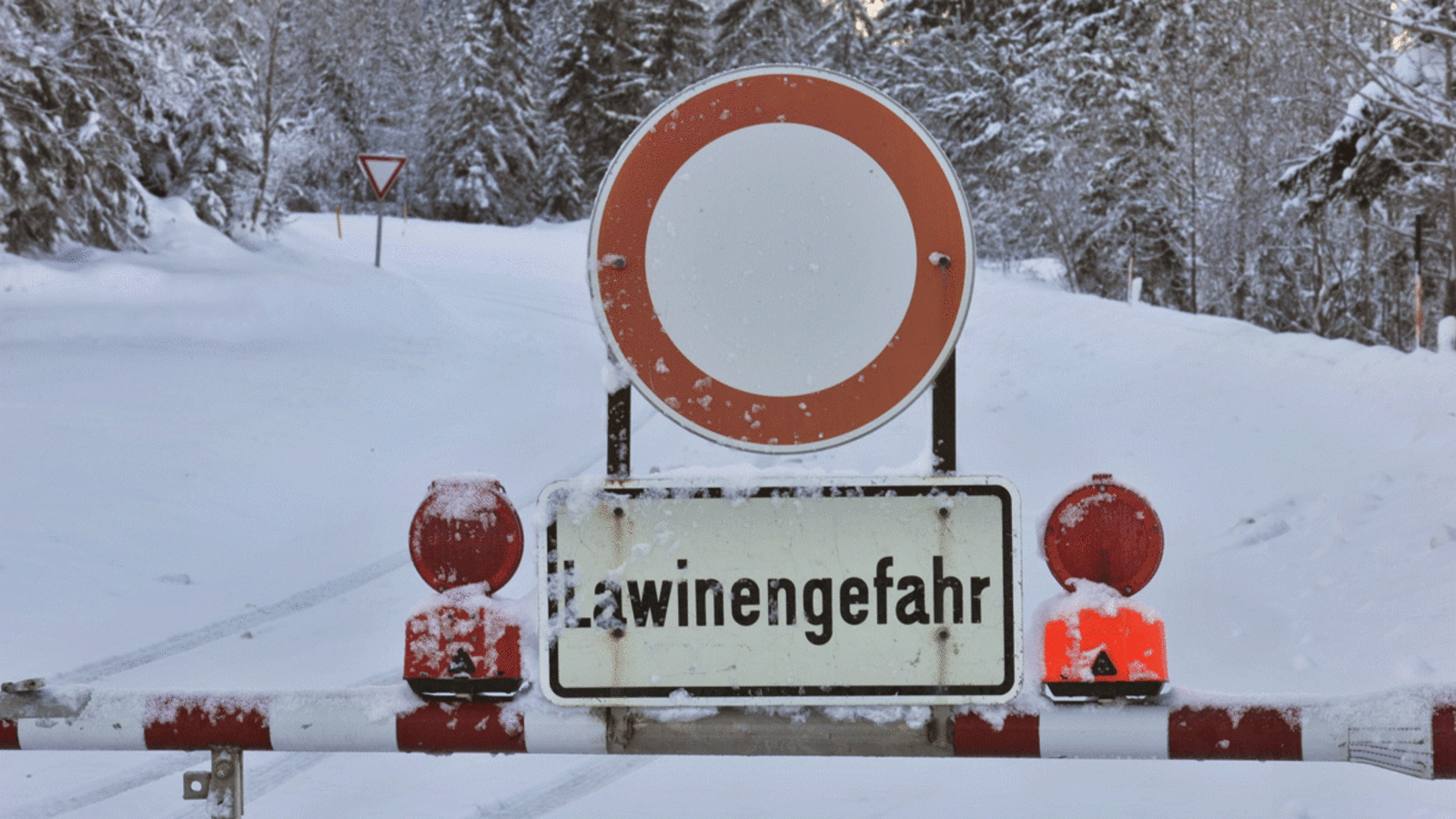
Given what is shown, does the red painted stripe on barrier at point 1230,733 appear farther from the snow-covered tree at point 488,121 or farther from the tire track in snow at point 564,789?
the snow-covered tree at point 488,121

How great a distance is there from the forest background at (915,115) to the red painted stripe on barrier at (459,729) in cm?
781

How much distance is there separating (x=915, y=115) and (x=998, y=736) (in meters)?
10.8

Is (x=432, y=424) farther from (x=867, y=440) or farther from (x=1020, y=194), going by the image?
(x=1020, y=194)

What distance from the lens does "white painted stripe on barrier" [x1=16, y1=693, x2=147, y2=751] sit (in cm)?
186

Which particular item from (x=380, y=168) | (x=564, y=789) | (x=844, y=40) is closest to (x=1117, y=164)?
(x=380, y=168)

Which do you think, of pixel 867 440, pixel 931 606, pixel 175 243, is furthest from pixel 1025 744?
pixel 175 243

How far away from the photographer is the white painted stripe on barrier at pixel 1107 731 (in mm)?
1752

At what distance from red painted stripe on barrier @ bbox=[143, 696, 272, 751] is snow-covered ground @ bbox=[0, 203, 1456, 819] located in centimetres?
115

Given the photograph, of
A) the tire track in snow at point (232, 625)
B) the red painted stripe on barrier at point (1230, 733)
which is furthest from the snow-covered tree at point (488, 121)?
the red painted stripe on barrier at point (1230, 733)

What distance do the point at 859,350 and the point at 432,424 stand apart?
346 inches

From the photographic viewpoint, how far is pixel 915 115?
39.1 feet

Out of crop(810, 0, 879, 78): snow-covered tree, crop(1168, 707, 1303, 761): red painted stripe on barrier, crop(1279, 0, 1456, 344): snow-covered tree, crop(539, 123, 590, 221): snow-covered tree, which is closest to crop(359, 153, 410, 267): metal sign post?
crop(1279, 0, 1456, 344): snow-covered tree

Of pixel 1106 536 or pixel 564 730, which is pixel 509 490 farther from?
pixel 1106 536

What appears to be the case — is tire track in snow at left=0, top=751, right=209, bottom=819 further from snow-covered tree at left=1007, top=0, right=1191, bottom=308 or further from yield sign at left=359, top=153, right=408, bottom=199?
snow-covered tree at left=1007, top=0, right=1191, bottom=308
